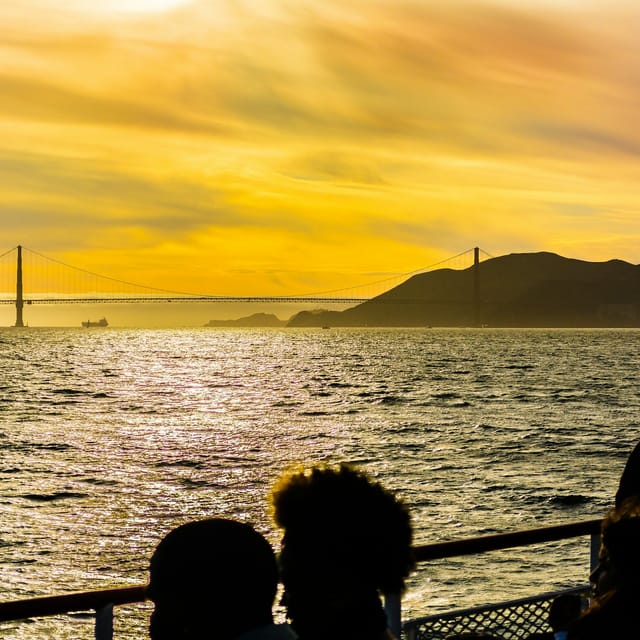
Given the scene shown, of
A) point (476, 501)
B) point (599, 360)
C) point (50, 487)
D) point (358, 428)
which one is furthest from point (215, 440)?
point (599, 360)

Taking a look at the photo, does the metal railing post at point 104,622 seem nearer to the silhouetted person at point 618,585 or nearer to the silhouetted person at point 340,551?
the silhouetted person at point 340,551

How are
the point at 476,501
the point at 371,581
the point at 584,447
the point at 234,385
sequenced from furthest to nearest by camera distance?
the point at 234,385 → the point at 584,447 → the point at 476,501 → the point at 371,581

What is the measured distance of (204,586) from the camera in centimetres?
200

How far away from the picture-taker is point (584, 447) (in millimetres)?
48469

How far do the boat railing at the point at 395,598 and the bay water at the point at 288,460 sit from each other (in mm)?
192

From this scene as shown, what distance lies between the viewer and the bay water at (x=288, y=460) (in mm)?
23906

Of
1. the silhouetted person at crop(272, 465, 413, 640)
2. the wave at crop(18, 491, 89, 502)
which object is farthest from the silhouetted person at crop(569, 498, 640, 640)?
the wave at crop(18, 491, 89, 502)

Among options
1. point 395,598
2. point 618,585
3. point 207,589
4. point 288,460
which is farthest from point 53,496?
point 618,585

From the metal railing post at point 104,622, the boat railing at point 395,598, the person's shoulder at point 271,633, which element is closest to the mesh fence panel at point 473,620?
the boat railing at point 395,598

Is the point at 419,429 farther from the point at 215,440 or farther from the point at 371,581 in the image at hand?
the point at 371,581

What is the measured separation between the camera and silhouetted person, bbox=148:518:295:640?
1.99m

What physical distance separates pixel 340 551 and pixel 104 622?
4.96 feet

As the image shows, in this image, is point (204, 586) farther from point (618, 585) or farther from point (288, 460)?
point (288, 460)

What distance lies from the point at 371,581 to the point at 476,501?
31.8 m
